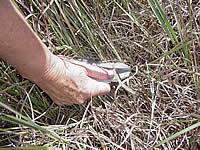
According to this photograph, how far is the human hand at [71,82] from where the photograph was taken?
2.87ft

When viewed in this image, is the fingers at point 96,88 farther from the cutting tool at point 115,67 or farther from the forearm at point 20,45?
the forearm at point 20,45

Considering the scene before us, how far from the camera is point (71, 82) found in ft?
3.09

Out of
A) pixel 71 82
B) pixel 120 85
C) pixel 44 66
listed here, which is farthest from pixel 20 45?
pixel 120 85

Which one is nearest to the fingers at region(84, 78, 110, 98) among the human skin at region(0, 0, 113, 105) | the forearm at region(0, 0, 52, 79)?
the human skin at region(0, 0, 113, 105)

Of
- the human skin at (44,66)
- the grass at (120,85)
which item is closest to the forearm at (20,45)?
the human skin at (44,66)

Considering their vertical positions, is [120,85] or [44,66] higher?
[44,66]

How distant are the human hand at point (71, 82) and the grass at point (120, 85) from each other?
0.05 meters

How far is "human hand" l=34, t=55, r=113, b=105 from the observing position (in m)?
0.88

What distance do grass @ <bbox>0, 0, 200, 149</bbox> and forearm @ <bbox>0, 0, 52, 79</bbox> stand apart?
0.52ft

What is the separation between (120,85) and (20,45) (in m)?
0.41

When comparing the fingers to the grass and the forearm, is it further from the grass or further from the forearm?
the forearm

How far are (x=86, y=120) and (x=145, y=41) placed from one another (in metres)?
0.42

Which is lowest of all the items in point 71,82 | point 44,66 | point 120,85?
point 120,85

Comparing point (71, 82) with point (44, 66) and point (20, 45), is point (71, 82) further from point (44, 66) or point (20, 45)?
point (20, 45)
